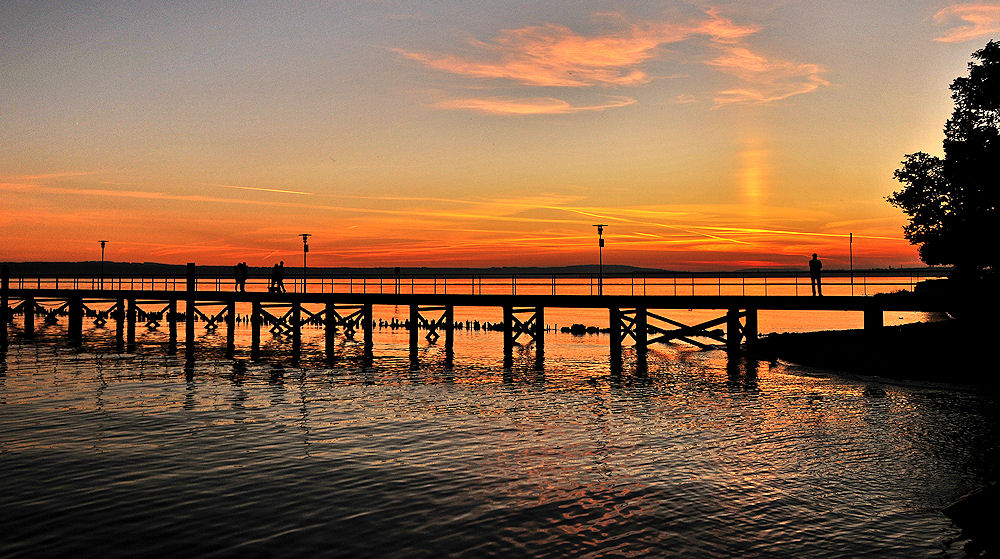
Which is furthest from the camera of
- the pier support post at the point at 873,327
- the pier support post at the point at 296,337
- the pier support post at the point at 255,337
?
the pier support post at the point at 296,337

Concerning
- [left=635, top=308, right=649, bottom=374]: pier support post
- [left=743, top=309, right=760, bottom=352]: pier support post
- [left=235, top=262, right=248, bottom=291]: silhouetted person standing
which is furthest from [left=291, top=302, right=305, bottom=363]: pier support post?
[left=743, top=309, right=760, bottom=352]: pier support post

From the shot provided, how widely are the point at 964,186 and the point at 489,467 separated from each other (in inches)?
1340

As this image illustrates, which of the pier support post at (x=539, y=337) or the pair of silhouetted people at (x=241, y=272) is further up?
the pair of silhouetted people at (x=241, y=272)

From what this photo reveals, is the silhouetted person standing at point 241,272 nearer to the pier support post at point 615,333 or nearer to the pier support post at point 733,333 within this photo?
the pier support post at point 615,333

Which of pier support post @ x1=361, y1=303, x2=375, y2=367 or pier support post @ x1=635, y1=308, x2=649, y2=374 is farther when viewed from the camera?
pier support post @ x1=635, y1=308, x2=649, y2=374

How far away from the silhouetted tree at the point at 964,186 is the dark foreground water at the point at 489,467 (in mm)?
15818

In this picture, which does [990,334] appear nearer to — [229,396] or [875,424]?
[875,424]

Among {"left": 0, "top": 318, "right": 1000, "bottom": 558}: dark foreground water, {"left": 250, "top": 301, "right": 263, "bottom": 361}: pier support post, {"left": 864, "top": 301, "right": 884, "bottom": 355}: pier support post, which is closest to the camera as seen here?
{"left": 0, "top": 318, "right": 1000, "bottom": 558}: dark foreground water

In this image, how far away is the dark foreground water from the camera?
10688 mm

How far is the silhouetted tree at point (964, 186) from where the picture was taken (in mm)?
36469

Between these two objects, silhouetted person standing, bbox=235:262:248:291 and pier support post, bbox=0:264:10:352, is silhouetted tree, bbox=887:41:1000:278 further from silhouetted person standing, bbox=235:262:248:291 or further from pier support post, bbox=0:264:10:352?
pier support post, bbox=0:264:10:352

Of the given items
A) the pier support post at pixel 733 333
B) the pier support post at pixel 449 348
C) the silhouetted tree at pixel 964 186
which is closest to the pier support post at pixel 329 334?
the pier support post at pixel 449 348

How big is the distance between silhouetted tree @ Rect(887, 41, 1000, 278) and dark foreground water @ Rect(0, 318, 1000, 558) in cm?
1582

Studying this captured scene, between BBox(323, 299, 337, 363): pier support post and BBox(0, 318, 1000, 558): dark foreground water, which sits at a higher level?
BBox(323, 299, 337, 363): pier support post
